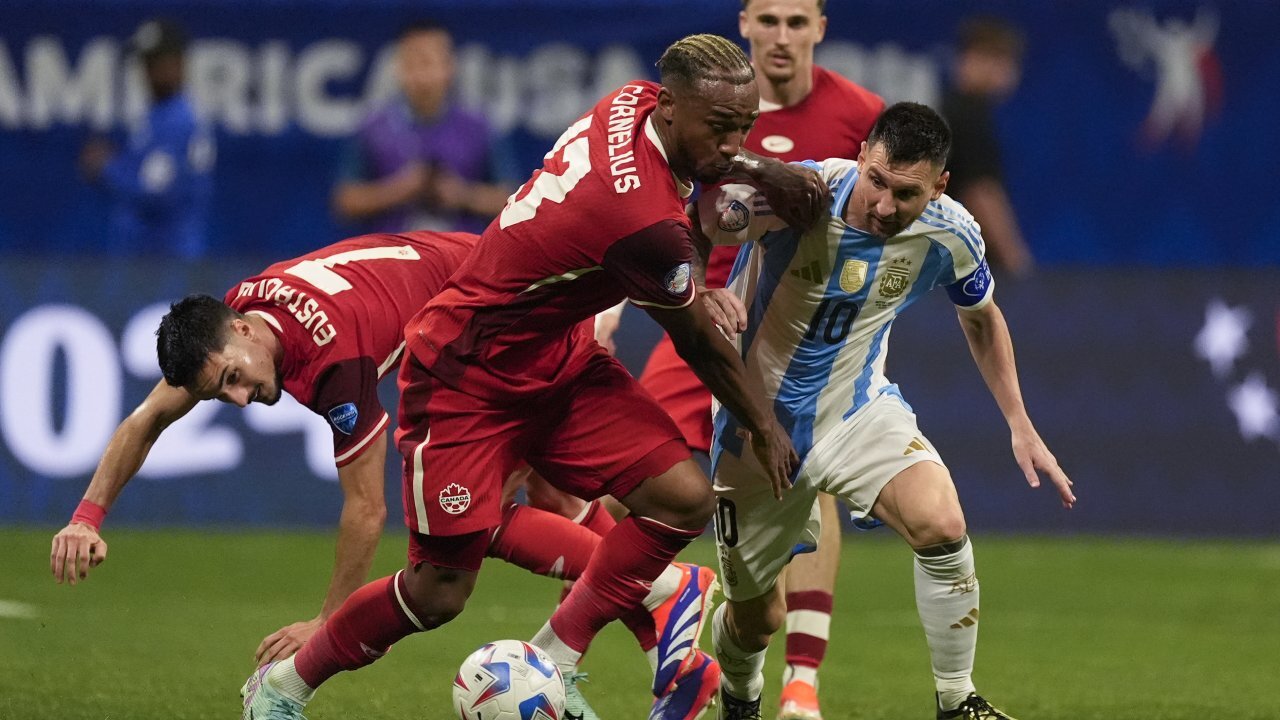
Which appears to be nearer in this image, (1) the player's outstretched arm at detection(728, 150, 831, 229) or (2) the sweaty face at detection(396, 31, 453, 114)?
(1) the player's outstretched arm at detection(728, 150, 831, 229)

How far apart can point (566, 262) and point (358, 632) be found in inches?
51.2

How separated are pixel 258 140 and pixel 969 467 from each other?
572 centimetres

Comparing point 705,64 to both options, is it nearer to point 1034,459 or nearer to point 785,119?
point 1034,459

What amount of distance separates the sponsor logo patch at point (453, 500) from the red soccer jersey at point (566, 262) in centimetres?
30

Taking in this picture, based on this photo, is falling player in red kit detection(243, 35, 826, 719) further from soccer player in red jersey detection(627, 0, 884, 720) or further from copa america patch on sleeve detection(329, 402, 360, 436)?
soccer player in red jersey detection(627, 0, 884, 720)

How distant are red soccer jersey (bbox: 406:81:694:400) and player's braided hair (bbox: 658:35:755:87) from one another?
187 millimetres

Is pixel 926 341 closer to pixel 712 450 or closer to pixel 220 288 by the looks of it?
pixel 220 288

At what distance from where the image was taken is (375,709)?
6.29 metres

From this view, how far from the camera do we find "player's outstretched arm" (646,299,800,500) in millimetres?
5172

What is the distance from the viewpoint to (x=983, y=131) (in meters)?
12.7

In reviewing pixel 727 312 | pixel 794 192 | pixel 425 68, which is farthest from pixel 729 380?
pixel 425 68

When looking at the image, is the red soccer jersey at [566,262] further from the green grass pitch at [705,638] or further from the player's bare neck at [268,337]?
the green grass pitch at [705,638]

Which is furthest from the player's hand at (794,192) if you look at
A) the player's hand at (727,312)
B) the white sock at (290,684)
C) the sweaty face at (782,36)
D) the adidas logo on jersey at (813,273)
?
Answer: the white sock at (290,684)

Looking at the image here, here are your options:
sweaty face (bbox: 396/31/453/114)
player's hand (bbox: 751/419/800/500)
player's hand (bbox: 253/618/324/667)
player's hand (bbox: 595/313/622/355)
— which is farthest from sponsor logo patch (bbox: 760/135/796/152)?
sweaty face (bbox: 396/31/453/114)
